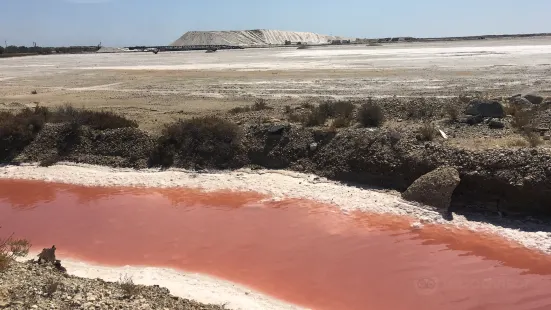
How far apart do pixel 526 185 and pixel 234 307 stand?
8280 mm

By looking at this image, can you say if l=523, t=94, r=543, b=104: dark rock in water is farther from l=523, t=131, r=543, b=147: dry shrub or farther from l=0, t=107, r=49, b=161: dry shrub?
l=0, t=107, r=49, b=161: dry shrub

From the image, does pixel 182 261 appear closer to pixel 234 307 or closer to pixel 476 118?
pixel 234 307

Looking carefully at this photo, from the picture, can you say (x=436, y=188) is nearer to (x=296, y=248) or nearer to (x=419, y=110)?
(x=296, y=248)

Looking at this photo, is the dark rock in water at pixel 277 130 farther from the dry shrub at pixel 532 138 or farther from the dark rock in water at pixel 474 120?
the dry shrub at pixel 532 138

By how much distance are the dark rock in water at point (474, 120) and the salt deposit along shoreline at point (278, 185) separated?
5.30m

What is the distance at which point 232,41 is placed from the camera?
148375 mm

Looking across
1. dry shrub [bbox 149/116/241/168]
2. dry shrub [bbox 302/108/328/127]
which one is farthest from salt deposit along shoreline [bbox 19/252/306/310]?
dry shrub [bbox 302/108/328/127]

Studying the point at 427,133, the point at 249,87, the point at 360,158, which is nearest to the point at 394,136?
the point at 427,133

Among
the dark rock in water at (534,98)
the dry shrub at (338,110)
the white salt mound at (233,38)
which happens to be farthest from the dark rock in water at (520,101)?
the white salt mound at (233,38)

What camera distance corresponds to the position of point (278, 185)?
1570cm

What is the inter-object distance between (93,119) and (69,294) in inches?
546

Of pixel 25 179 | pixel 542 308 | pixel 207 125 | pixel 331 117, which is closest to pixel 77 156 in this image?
pixel 25 179

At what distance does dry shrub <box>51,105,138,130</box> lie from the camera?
19875 mm

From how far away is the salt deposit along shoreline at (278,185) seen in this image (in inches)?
484
